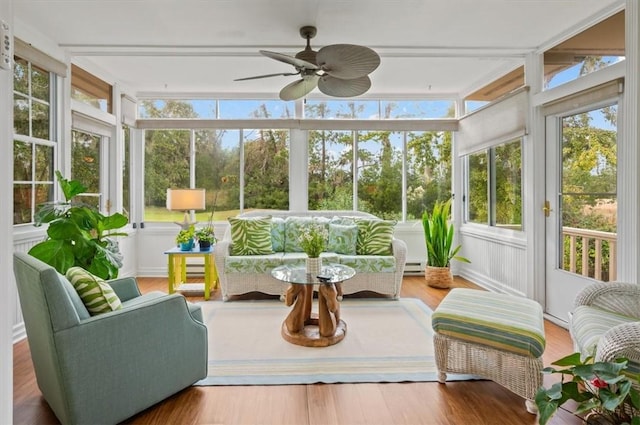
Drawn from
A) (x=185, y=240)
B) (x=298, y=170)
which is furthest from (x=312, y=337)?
(x=298, y=170)

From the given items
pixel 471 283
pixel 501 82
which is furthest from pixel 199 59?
pixel 471 283

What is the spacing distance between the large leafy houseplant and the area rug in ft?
3.39

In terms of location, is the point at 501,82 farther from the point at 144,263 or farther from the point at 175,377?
the point at 144,263

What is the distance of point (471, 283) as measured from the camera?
457 cm

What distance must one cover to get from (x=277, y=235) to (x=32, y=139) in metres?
2.50

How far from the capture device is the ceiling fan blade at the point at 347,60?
231 centimetres

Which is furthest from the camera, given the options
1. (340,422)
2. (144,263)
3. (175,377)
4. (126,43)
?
(144,263)

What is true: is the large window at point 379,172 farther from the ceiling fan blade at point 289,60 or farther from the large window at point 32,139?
the large window at point 32,139

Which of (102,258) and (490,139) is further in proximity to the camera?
(490,139)

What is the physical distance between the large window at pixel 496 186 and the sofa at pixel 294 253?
131 cm

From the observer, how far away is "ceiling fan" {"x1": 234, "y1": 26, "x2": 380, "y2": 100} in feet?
7.70

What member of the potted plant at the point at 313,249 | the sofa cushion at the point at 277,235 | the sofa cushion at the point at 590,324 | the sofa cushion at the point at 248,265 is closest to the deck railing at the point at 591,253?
the sofa cushion at the point at 590,324

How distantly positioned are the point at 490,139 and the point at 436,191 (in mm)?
1197

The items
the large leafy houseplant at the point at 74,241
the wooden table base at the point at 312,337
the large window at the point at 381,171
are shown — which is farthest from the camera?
the large window at the point at 381,171
